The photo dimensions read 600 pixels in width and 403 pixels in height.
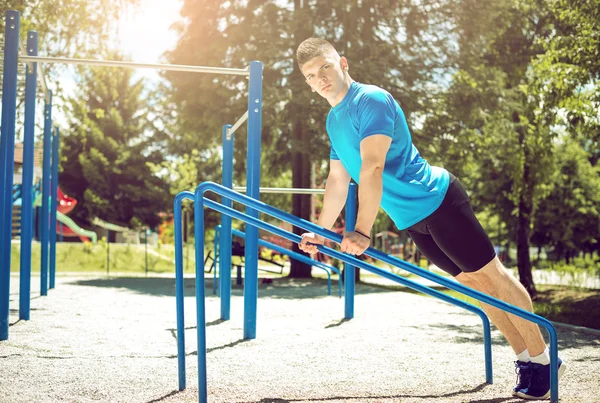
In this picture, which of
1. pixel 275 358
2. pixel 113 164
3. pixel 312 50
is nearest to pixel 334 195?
pixel 312 50

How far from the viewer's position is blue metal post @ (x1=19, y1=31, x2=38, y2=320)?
5977 mm

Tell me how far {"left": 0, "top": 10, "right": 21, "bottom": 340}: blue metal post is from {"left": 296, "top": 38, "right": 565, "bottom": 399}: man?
3044mm

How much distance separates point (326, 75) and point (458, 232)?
855mm

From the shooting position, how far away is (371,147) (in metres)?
2.79

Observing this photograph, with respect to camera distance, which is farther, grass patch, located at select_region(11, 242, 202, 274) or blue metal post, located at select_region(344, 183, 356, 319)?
grass patch, located at select_region(11, 242, 202, 274)

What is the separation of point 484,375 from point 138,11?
8.54 m

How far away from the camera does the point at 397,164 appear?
9.76 ft

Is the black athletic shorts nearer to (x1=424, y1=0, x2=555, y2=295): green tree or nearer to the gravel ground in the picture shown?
the gravel ground

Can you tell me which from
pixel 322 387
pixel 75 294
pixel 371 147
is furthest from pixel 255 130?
pixel 75 294

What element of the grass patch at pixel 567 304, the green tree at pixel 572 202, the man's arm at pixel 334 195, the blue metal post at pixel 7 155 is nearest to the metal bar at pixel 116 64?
the blue metal post at pixel 7 155

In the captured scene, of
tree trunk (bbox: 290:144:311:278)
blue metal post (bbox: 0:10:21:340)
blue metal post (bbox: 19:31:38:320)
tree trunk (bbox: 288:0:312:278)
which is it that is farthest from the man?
tree trunk (bbox: 290:144:311:278)

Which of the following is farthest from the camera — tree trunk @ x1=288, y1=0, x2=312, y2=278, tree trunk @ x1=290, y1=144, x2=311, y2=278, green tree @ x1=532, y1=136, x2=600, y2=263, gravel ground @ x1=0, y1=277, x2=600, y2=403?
green tree @ x1=532, y1=136, x2=600, y2=263

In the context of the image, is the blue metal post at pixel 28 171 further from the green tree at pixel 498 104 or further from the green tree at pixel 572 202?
the green tree at pixel 572 202

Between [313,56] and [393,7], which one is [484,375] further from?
[393,7]
